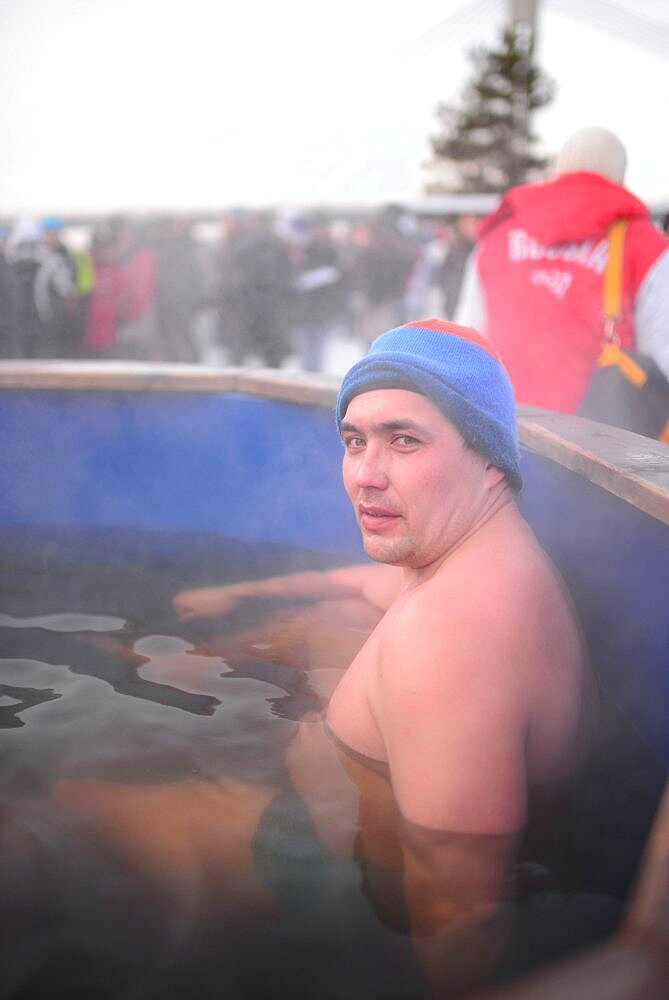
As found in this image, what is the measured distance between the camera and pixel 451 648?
1467 mm

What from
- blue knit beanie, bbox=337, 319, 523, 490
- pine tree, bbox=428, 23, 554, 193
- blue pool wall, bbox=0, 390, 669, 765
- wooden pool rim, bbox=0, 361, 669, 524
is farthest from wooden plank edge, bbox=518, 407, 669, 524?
pine tree, bbox=428, 23, 554, 193

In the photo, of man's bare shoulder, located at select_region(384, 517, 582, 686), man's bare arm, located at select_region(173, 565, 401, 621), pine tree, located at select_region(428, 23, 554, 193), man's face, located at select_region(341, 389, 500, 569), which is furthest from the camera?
pine tree, located at select_region(428, 23, 554, 193)

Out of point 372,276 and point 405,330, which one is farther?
point 372,276

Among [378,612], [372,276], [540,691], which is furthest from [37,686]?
[372,276]

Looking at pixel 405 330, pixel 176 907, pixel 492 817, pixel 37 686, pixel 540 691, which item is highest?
pixel 405 330

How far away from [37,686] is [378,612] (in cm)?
101

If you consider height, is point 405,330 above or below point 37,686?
above

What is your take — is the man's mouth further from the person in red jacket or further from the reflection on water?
the person in red jacket

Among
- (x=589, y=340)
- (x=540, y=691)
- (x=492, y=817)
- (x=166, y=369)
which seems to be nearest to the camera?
(x=492, y=817)

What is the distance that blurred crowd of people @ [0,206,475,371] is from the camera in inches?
296

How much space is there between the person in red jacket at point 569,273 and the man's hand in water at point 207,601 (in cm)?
128

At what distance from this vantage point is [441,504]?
1.77 meters

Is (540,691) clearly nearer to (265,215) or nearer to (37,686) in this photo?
(37,686)

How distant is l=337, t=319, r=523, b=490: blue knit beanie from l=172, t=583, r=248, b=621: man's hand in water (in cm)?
119
